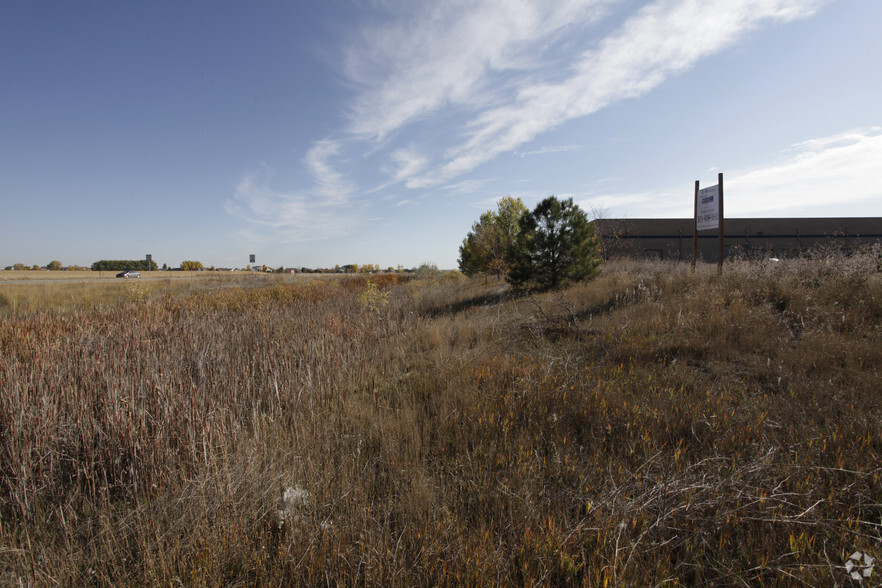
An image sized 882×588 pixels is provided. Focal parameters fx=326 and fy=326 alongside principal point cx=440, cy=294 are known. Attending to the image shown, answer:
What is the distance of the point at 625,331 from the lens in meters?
5.88

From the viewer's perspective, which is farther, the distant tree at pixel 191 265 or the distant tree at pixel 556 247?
the distant tree at pixel 191 265

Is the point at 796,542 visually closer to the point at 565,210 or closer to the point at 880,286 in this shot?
the point at 880,286

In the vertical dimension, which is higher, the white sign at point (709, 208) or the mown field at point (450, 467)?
the white sign at point (709, 208)

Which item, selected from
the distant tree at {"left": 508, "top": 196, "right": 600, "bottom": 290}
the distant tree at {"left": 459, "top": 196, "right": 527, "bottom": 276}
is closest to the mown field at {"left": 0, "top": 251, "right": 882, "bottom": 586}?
the distant tree at {"left": 508, "top": 196, "right": 600, "bottom": 290}

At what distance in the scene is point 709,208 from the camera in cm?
965

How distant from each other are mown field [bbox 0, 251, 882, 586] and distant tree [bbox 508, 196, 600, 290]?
691 centimetres

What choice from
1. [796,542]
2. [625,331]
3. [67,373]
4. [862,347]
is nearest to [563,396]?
[796,542]

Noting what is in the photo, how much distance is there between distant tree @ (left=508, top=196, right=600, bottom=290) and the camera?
38.3 ft

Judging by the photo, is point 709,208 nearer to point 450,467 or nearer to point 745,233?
point 450,467

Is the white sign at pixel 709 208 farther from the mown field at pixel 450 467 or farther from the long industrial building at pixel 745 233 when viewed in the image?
the long industrial building at pixel 745 233

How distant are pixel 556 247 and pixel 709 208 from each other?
4441mm

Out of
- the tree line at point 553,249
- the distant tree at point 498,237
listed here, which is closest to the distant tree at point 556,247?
the tree line at point 553,249

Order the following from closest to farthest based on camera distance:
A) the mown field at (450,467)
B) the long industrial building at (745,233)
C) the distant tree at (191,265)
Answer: the mown field at (450,467) → the long industrial building at (745,233) → the distant tree at (191,265)

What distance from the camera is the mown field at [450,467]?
1.64 m
